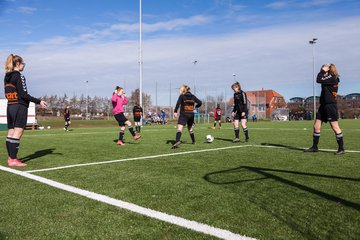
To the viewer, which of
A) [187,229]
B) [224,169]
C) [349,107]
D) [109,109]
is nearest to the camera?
[187,229]

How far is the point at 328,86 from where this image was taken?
26.3 feet

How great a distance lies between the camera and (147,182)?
4902mm

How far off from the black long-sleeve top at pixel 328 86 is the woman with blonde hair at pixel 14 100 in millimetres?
6592

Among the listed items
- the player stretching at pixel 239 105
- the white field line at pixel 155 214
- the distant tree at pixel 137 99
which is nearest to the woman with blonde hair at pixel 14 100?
the white field line at pixel 155 214

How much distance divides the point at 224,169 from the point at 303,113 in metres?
65.0

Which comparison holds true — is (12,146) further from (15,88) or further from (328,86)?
(328,86)

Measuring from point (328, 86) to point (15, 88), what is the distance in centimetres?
723

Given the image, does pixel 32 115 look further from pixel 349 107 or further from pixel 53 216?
pixel 349 107

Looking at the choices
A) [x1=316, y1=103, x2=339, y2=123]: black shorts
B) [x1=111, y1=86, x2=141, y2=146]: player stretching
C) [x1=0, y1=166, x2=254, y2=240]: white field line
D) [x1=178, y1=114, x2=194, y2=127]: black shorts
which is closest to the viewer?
[x1=0, y1=166, x2=254, y2=240]: white field line

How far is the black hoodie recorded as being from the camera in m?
6.72

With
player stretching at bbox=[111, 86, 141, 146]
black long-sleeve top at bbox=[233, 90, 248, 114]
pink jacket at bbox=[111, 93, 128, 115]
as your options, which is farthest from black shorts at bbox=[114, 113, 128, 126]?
black long-sleeve top at bbox=[233, 90, 248, 114]

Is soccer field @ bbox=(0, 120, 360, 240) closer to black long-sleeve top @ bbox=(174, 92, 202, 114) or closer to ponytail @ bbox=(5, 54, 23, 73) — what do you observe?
ponytail @ bbox=(5, 54, 23, 73)

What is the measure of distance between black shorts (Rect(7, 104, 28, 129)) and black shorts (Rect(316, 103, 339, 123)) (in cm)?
701

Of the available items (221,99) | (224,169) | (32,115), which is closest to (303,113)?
(221,99)
